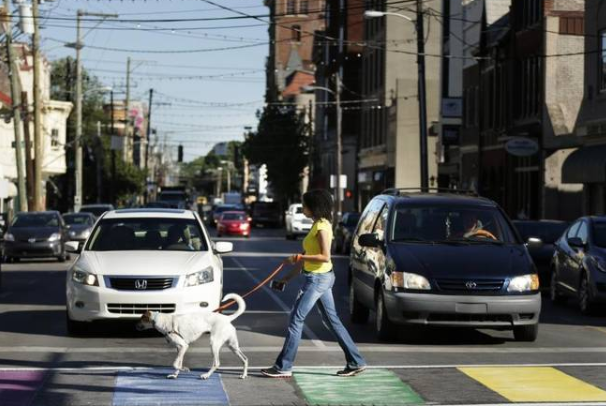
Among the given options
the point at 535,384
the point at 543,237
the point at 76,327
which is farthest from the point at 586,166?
the point at 535,384

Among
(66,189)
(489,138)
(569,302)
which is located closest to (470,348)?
(569,302)

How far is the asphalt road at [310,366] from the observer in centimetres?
1074

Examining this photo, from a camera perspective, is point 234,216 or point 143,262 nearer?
point 143,262

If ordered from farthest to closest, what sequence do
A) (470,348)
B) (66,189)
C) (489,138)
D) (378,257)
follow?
(66,189) < (489,138) < (378,257) < (470,348)

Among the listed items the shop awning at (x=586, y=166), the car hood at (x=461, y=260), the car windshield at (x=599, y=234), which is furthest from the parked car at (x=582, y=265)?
the shop awning at (x=586, y=166)

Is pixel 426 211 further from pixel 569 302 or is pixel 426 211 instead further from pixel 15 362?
pixel 569 302

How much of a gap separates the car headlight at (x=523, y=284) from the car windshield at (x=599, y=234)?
5.84 metres

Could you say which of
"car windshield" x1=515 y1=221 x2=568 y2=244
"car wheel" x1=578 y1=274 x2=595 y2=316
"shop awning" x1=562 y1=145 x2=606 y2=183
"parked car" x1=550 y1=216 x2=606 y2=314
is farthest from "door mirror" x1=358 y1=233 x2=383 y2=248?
"shop awning" x1=562 y1=145 x2=606 y2=183

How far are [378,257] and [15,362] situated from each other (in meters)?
4.83

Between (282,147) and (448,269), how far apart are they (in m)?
83.6

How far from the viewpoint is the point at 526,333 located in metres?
15.2

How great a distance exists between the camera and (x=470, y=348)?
1466 centimetres

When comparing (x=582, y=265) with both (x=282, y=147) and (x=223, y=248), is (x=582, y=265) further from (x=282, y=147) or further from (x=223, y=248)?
(x=282, y=147)

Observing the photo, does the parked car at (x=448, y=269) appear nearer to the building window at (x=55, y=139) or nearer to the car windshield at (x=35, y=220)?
the car windshield at (x=35, y=220)
